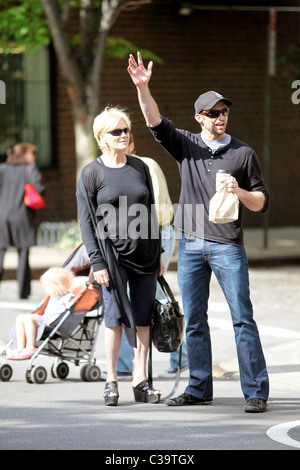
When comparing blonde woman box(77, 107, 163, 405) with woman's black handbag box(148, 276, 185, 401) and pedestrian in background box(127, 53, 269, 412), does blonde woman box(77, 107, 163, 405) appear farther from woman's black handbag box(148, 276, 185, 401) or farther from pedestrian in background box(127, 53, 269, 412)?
pedestrian in background box(127, 53, 269, 412)

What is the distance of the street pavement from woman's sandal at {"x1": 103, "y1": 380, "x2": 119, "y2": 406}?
0.05m

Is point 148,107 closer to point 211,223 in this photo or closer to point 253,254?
point 211,223

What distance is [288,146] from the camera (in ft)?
67.7

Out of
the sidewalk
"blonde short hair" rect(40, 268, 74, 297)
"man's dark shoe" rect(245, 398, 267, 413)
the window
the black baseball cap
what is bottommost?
"man's dark shoe" rect(245, 398, 267, 413)

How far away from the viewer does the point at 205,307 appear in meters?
6.73

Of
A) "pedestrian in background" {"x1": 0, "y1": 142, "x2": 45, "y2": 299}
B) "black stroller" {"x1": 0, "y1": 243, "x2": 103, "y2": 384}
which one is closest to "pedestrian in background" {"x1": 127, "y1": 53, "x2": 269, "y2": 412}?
"black stroller" {"x1": 0, "y1": 243, "x2": 103, "y2": 384}

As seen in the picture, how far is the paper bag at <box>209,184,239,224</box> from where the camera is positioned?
6.24m

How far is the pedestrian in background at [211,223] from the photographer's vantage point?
6.52 meters

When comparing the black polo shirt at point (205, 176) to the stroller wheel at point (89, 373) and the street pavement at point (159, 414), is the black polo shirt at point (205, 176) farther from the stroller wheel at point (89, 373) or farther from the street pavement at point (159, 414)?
the stroller wheel at point (89, 373)

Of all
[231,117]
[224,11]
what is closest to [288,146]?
[231,117]

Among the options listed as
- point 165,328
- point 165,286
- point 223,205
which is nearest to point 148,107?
point 223,205

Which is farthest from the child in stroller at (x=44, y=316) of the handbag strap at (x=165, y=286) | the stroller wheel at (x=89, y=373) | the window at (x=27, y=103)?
the window at (x=27, y=103)

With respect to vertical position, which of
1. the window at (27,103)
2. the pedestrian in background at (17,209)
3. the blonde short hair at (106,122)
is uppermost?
the window at (27,103)

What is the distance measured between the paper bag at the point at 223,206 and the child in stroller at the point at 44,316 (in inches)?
78.6
